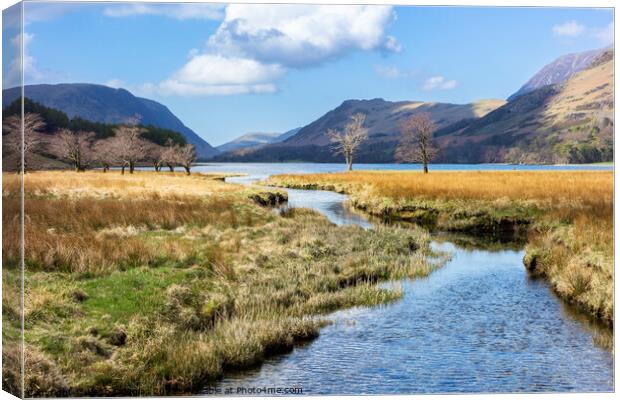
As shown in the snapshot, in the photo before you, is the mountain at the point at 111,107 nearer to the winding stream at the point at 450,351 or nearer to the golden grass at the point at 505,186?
the golden grass at the point at 505,186

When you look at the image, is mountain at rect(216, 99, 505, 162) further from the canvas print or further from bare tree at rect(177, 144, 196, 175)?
bare tree at rect(177, 144, 196, 175)

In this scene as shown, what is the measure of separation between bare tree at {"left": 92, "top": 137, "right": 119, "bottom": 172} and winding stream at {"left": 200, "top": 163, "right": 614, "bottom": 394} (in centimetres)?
5401

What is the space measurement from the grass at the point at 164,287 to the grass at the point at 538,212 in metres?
4.06

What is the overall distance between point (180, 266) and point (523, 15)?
403 inches

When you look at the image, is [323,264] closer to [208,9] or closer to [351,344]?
[351,344]

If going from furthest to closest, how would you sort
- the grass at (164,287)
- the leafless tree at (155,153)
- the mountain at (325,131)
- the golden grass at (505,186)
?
the leafless tree at (155,153), the mountain at (325,131), the golden grass at (505,186), the grass at (164,287)

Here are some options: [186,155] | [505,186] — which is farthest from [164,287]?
[186,155]

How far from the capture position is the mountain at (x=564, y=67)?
46.6 ft

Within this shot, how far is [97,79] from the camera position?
17.6m

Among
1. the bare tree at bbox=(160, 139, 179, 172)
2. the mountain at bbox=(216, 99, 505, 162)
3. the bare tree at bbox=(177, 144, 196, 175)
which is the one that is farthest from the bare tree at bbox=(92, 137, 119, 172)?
the mountain at bbox=(216, 99, 505, 162)

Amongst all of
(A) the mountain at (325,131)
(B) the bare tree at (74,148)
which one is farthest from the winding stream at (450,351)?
(B) the bare tree at (74,148)

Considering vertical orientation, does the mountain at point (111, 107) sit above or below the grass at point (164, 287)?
above

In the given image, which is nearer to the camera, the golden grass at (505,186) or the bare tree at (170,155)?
the golden grass at (505,186)

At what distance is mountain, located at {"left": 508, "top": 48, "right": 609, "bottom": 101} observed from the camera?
14.2 m
